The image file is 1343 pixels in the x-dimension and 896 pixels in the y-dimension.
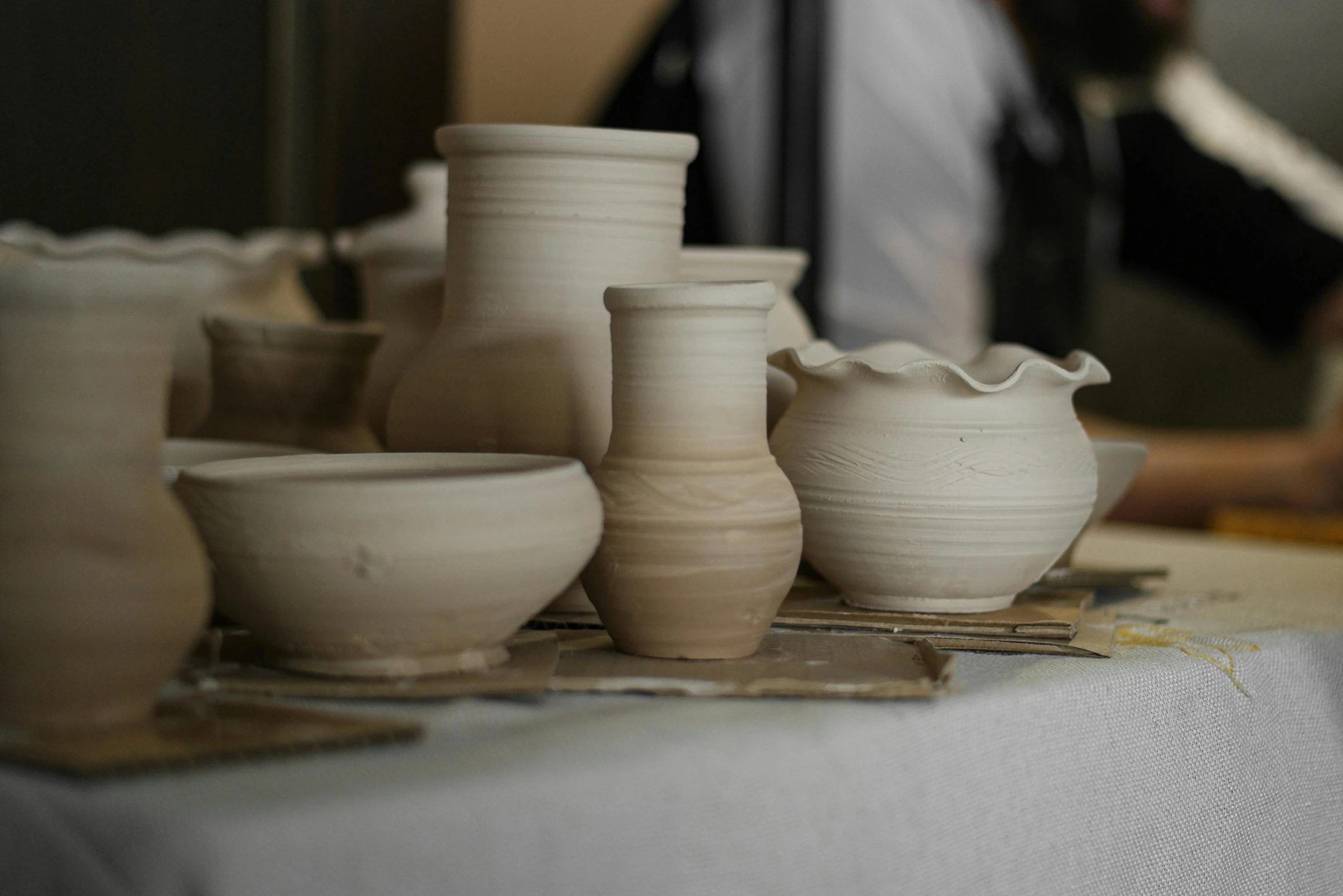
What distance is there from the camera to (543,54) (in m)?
3.16

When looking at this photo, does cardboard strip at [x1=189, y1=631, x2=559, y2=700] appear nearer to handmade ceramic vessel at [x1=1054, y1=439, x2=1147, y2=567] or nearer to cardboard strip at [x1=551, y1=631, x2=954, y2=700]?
cardboard strip at [x1=551, y1=631, x2=954, y2=700]

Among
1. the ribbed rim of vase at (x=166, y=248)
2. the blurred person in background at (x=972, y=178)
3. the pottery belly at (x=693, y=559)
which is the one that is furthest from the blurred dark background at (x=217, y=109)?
the pottery belly at (x=693, y=559)

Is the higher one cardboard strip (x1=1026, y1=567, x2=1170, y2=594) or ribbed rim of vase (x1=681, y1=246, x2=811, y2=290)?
ribbed rim of vase (x1=681, y1=246, x2=811, y2=290)

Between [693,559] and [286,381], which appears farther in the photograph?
[286,381]

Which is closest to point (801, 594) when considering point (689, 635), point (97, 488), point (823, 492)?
point (823, 492)

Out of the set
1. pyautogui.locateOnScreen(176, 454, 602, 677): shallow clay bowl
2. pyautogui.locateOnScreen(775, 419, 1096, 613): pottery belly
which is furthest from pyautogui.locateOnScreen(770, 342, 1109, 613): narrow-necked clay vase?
pyautogui.locateOnScreen(176, 454, 602, 677): shallow clay bowl

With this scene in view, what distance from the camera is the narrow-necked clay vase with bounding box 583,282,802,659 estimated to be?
0.72 m

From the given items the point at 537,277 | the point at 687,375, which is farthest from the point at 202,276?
the point at 687,375

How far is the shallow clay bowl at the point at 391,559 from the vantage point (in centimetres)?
63

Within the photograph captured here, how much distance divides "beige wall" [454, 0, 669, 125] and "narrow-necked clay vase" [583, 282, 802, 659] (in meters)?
2.42

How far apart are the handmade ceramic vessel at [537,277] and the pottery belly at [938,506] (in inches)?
5.6

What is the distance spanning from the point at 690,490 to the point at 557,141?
252 millimetres

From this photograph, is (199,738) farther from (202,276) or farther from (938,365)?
(202,276)

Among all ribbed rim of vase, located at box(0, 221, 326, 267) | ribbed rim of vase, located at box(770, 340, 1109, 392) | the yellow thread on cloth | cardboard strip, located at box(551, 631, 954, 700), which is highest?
ribbed rim of vase, located at box(0, 221, 326, 267)
